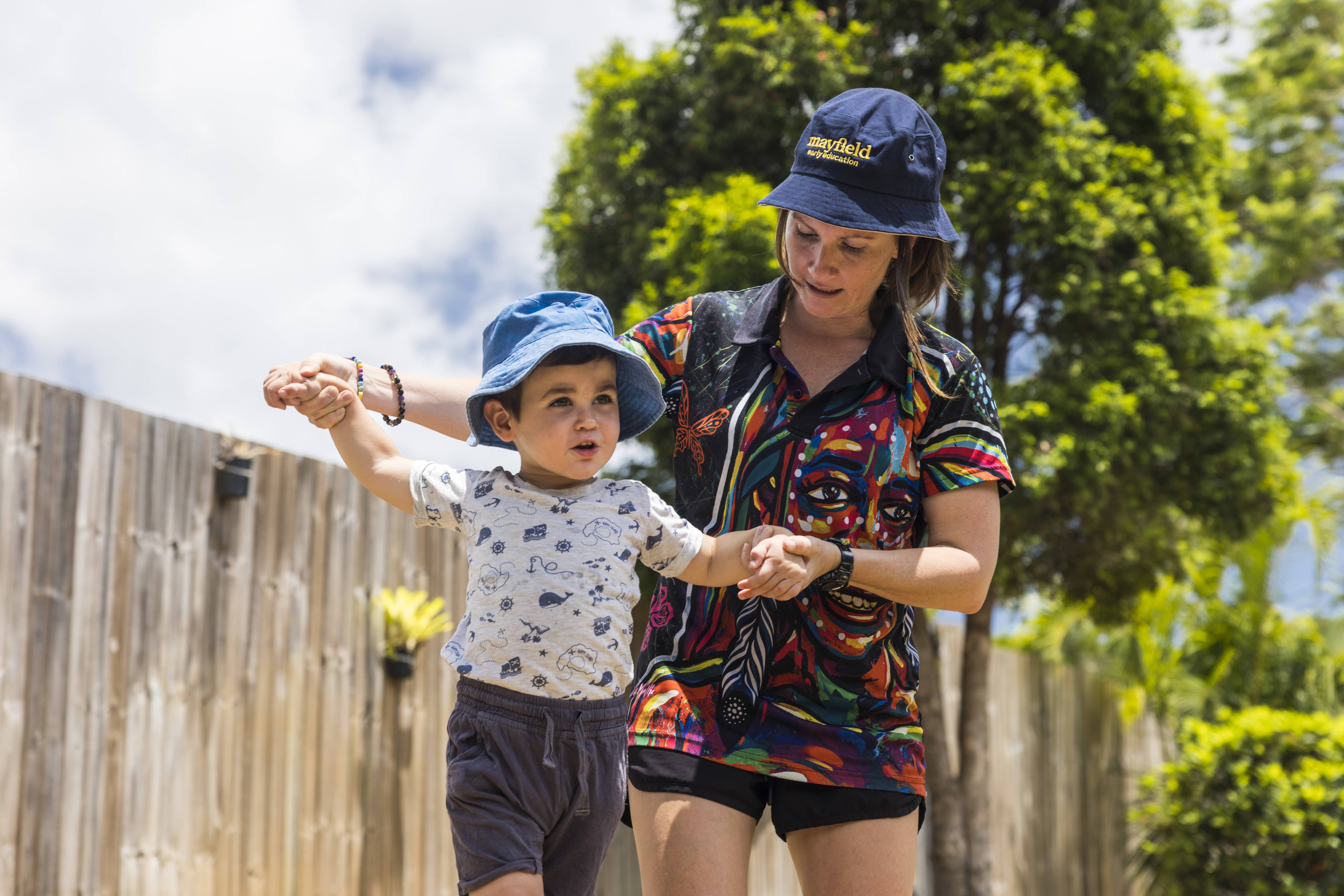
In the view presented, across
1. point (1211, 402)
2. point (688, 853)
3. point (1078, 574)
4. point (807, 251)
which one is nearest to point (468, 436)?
point (807, 251)

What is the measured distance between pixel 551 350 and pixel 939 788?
6258 millimetres

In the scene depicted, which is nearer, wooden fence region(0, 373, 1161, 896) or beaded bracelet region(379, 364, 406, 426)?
beaded bracelet region(379, 364, 406, 426)

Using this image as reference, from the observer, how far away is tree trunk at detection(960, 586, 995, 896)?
7793mm

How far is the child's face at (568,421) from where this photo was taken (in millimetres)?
2117

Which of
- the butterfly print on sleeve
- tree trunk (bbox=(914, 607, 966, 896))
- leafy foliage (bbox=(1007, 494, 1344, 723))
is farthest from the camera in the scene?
leafy foliage (bbox=(1007, 494, 1344, 723))

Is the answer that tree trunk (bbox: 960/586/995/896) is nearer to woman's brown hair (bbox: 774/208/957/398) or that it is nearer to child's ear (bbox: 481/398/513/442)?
woman's brown hair (bbox: 774/208/957/398)

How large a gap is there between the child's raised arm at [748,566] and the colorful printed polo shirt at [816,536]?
0.09 metres

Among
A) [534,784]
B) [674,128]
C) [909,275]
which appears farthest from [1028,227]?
[534,784]

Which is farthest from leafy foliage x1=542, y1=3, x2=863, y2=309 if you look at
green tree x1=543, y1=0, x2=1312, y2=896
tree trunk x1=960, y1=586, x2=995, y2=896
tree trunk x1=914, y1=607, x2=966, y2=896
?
tree trunk x1=960, y1=586, x2=995, y2=896

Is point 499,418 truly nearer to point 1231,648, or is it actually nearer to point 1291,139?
point 1231,648

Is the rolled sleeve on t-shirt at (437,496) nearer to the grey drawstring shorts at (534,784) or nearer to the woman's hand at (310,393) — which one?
the woman's hand at (310,393)

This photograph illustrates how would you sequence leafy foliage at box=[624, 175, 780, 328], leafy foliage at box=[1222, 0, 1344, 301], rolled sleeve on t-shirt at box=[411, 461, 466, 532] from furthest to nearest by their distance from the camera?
leafy foliage at box=[1222, 0, 1344, 301] → leafy foliage at box=[624, 175, 780, 328] → rolled sleeve on t-shirt at box=[411, 461, 466, 532]

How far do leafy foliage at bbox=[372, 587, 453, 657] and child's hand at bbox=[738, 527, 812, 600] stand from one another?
3.66m

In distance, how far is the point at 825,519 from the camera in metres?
2.17
